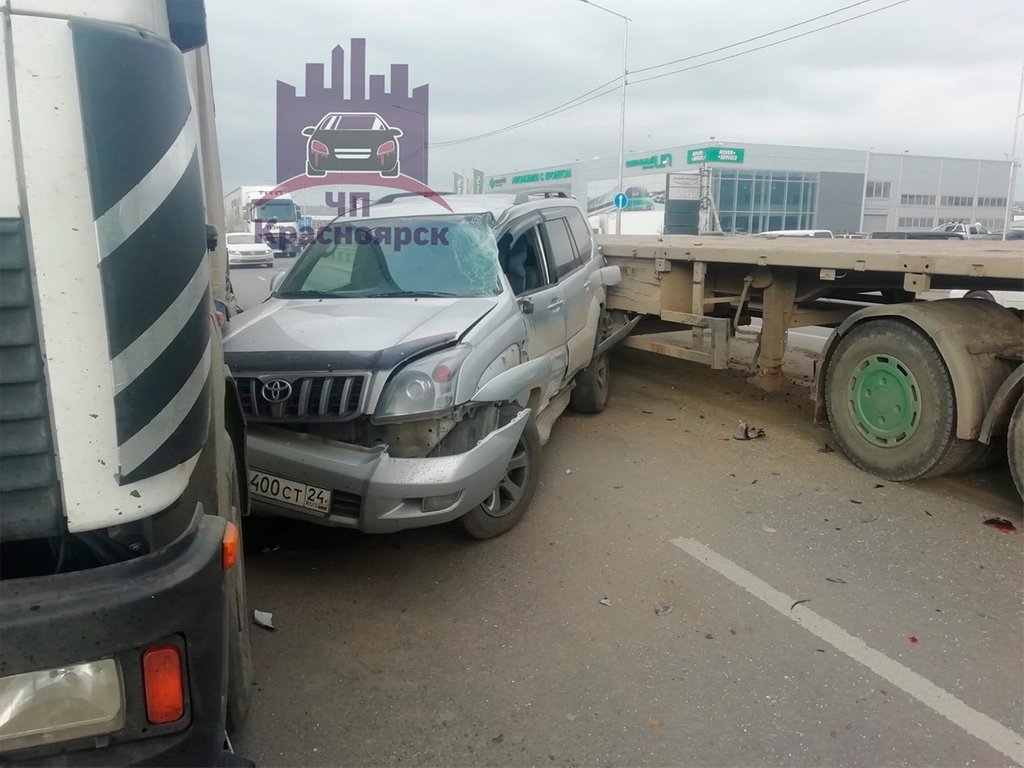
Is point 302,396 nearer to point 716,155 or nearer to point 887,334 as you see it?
point 887,334

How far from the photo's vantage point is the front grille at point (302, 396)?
3615 millimetres

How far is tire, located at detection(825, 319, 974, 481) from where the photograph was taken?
4.88 meters

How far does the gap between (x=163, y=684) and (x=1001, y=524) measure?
15.8ft

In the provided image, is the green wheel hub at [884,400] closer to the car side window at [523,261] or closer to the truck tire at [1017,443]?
the truck tire at [1017,443]

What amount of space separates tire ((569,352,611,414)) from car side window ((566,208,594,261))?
976 mm

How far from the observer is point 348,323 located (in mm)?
4191

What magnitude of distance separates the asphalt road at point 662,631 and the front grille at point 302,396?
36.8 inches

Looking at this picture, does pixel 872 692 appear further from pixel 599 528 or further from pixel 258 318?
pixel 258 318

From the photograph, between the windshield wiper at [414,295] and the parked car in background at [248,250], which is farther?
the parked car in background at [248,250]

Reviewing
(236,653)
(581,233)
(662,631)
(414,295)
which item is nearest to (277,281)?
→ (414,295)

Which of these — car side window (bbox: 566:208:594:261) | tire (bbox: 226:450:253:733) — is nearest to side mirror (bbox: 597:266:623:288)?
car side window (bbox: 566:208:594:261)

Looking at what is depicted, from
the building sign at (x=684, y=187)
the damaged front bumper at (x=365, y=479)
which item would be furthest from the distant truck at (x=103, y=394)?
the building sign at (x=684, y=187)

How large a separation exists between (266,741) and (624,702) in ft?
4.50

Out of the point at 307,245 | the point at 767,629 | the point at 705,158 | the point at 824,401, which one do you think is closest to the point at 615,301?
the point at 824,401
